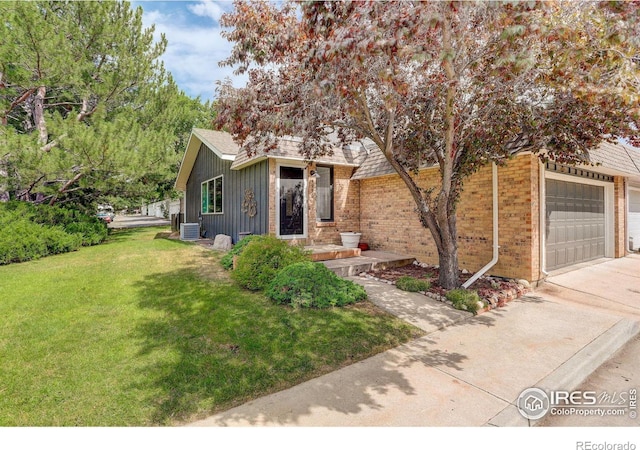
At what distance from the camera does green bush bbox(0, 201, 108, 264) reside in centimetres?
897

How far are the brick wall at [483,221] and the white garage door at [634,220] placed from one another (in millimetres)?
8346

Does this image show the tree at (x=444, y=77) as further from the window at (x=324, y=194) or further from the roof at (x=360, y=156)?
the window at (x=324, y=194)

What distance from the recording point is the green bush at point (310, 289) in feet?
16.8


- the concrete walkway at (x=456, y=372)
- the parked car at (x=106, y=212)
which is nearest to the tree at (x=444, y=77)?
the concrete walkway at (x=456, y=372)

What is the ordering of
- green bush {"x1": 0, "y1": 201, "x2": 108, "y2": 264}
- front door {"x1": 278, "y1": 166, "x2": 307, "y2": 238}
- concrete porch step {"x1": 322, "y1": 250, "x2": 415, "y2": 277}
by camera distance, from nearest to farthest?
concrete porch step {"x1": 322, "y1": 250, "x2": 415, "y2": 277}, green bush {"x1": 0, "y1": 201, "x2": 108, "y2": 264}, front door {"x1": 278, "y1": 166, "x2": 307, "y2": 238}

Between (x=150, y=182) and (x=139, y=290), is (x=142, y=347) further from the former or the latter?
(x=150, y=182)

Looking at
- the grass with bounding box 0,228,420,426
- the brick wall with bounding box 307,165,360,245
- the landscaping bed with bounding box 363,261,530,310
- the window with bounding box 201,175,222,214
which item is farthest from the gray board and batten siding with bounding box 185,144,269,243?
the landscaping bed with bounding box 363,261,530,310

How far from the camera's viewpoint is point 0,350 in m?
3.66

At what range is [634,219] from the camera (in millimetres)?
11617

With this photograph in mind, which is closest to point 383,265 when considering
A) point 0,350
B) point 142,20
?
point 0,350

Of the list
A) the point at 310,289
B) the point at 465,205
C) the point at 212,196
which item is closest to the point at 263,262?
the point at 310,289

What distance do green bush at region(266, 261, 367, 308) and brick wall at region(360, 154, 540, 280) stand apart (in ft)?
11.9
